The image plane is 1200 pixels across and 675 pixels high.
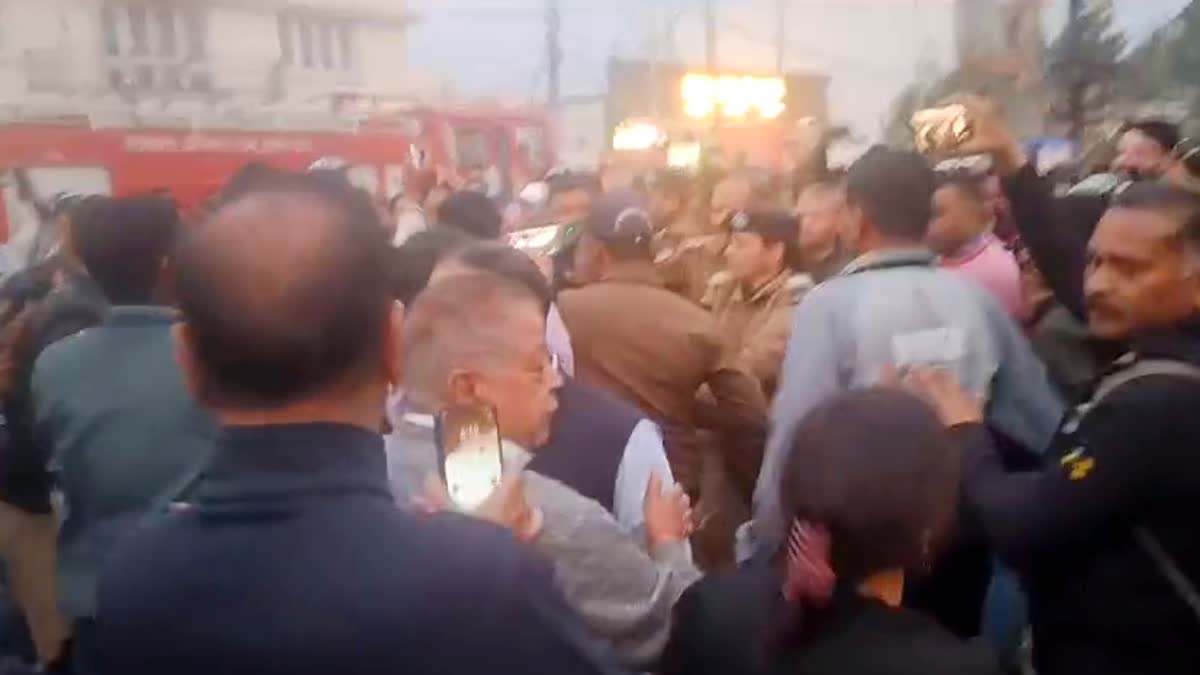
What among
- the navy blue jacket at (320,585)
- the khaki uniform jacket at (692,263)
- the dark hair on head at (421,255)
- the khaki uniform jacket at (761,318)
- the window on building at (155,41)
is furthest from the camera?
the window on building at (155,41)

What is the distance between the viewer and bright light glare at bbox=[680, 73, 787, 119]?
28.6 meters

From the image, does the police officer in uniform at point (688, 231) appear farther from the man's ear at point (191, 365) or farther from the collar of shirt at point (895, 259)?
the man's ear at point (191, 365)

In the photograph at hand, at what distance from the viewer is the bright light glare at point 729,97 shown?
93.9 feet

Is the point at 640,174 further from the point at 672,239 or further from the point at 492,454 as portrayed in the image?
the point at 492,454

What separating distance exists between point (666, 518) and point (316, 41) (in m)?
27.0

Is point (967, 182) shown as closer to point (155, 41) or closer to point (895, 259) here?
point (895, 259)

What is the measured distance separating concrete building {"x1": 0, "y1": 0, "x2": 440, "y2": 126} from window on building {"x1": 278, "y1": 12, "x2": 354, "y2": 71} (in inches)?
0.9

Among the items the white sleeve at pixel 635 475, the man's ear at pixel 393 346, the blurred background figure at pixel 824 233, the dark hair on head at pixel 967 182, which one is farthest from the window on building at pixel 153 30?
the man's ear at pixel 393 346

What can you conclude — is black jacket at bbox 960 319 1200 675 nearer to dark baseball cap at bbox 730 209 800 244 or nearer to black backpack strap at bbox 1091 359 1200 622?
black backpack strap at bbox 1091 359 1200 622

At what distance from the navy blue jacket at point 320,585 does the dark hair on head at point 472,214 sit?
327 centimetres

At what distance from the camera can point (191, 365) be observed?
1.46 m

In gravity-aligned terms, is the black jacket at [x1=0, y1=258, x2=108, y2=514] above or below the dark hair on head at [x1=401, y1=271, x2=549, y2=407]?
below

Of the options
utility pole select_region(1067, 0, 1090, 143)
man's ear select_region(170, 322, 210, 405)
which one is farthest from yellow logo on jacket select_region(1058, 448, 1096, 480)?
utility pole select_region(1067, 0, 1090, 143)

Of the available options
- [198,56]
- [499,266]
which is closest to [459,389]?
[499,266]
